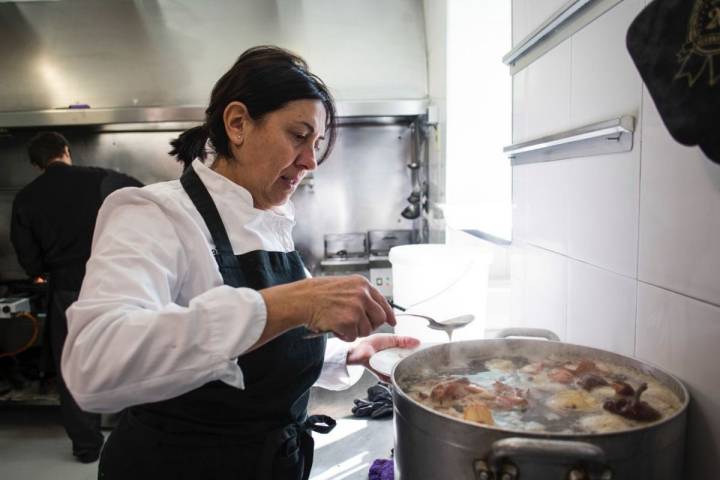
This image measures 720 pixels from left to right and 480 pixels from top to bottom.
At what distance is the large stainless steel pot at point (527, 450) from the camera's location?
0.56 meters

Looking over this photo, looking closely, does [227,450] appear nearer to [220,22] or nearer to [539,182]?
[539,182]

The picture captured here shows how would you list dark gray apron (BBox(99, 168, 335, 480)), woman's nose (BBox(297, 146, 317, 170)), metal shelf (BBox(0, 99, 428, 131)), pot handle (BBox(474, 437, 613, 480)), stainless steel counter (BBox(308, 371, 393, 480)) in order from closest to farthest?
1. pot handle (BBox(474, 437, 613, 480))
2. dark gray apron (BBox(99, 168, 335, 480))
3. woman's nose (BBox(297, 146, 317, 170))
4. stainless steel counter (BBox(308, 371, 393, 480))
5. metal shelf (BBox(0, 99, 428, 131))

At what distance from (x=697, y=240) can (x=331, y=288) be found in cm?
56

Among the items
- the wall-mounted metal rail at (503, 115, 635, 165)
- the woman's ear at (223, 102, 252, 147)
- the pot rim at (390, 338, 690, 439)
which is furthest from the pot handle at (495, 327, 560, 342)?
the woman's ear at (223, 102, 252, 147)

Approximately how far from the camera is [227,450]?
103 centimetres

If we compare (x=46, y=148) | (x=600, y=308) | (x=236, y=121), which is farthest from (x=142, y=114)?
(x=600, y=308)

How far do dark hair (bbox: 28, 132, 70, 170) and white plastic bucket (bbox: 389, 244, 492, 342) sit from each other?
2.48 m

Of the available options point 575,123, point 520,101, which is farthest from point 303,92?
point 520,101

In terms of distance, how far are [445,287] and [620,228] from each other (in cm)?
79

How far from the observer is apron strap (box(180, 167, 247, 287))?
99cm

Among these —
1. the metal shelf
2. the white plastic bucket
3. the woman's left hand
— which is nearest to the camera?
the woman's left hand

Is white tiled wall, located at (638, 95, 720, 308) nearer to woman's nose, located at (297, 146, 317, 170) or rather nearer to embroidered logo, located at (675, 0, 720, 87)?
embroidered logo, located at (675, 0, 720, 87)

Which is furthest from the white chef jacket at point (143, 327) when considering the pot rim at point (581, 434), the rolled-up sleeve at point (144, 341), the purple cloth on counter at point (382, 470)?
the purple cloth on counter at point (382, 470)

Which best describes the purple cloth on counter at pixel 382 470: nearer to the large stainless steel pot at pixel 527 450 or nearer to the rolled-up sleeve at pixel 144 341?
the large stainless steel pot at pixel 527 450
